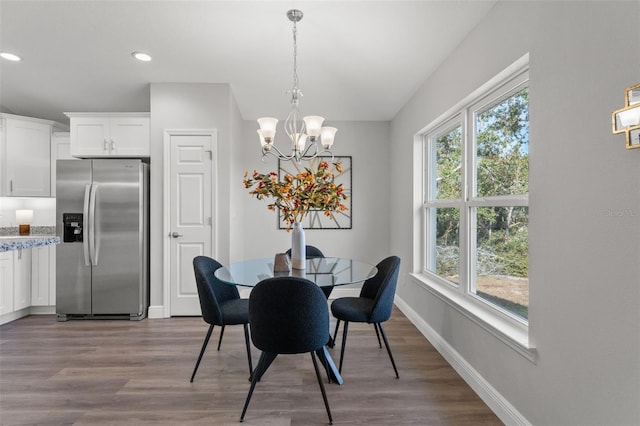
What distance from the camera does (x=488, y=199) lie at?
7.18ft

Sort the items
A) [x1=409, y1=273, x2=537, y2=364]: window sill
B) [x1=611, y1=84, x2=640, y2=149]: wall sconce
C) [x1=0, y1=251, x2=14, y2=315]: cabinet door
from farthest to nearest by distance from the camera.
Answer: [x1=0, y1=251, x2=14, y2=315]: cabinet door < [x1=409, y1=273, x2=537, y2=364]: window sill < [x1=611, y1=84, x2=640, y2=149]: wall sconce

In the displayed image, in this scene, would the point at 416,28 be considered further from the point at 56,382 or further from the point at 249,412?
the point at 56,382

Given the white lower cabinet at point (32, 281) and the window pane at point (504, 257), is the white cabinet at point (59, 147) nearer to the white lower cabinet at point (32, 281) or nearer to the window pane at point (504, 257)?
the white lower cabinet at point (32, 281)

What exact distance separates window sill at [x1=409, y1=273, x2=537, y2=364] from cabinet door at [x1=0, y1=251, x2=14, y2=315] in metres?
4.53

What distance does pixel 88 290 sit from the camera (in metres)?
3.54

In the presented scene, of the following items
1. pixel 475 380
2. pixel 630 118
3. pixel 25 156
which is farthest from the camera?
pixel 25 156

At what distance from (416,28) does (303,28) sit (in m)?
0.87

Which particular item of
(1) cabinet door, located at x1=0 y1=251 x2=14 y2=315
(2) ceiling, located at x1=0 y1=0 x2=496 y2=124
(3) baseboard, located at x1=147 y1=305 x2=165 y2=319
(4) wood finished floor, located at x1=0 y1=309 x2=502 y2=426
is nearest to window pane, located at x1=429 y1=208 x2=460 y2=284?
(4) wood finished floor, located at x1=0 y1=309 x2=502 y2=426

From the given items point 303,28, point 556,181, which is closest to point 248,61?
point 303,28

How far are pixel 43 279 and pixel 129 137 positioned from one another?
6.56 feet

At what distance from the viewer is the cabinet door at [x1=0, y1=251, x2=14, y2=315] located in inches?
136

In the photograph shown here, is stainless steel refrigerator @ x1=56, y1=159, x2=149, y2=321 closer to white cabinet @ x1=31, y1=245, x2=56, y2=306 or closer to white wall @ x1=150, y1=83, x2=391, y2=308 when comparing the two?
white cabinet @ x1=31, y1=245, x2=56, y2=306

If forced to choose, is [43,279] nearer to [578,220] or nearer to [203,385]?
[203,385]

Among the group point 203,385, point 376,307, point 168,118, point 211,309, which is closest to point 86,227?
point 168,118
